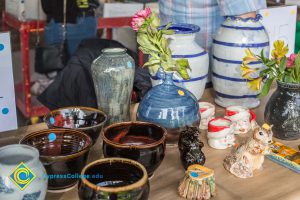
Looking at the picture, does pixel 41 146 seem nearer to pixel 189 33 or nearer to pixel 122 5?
pixel 189 33

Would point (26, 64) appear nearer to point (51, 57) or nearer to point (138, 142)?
point (51, 57)

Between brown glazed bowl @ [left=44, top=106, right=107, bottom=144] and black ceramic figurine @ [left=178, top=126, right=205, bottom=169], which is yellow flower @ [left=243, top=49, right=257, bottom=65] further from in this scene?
brown glazed bowl @ [left=44, top=106, right=107, bottom=144]

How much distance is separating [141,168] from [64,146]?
219 millimetres

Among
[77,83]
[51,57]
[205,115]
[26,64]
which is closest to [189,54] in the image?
[205,115]

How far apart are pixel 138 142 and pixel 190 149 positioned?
116mm

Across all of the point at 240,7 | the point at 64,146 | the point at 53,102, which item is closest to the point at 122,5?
the point at 53,102

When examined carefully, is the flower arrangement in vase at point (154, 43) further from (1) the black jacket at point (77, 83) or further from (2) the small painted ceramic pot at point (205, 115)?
(1) the black jacket at point (77, 83)

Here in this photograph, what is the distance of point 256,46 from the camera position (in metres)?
1.22

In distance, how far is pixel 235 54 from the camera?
123 centimetres

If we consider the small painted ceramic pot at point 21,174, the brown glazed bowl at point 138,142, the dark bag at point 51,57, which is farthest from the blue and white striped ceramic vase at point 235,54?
the dark bag at point 51,57

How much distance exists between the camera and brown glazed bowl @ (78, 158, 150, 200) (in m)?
0.67

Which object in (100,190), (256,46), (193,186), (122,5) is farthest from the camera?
(122,5)

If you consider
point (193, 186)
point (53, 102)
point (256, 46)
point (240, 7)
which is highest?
point (240, 7)

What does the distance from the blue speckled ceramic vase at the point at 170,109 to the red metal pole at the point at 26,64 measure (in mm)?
1698
